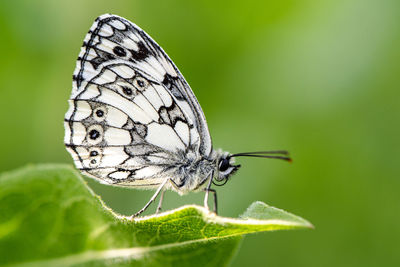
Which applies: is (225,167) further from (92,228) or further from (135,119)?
(92,228)

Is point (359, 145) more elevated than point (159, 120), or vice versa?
point (359, 145)

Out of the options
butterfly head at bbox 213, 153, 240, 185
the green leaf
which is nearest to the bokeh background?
butterfly head at bbox 213, 153, 240, 185

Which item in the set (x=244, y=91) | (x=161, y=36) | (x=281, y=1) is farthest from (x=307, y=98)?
(x=161, y=36)

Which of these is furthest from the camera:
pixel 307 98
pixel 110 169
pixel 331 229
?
pixel 307 98

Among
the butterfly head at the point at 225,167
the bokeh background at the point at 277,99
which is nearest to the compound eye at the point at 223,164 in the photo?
the butterfly head at the point at 225,167

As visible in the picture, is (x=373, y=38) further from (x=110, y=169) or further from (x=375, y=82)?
(x=110, y=169)

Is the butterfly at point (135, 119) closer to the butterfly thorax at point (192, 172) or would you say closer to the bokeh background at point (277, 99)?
the butterfly thorax at point (192, 172)

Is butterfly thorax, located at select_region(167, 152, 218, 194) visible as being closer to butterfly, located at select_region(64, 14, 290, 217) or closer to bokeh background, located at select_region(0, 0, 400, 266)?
butterfly, located at select_region(64, 14, 290, 217)
